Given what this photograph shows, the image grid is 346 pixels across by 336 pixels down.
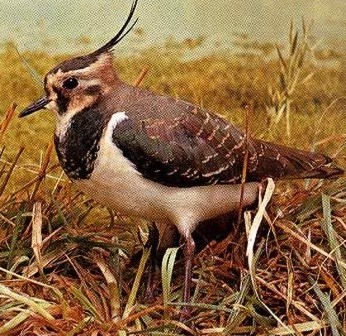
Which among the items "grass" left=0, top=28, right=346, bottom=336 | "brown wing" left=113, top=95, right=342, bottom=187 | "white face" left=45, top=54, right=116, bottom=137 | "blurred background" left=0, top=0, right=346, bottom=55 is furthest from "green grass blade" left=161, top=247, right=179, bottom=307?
"blurred background" left=0, top=0, right=346, bottom=55

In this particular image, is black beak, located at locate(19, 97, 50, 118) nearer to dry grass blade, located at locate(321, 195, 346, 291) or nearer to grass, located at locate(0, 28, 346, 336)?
grass, located at locate(0, 28, 346, 336)

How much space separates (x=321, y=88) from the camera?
2.96 metres

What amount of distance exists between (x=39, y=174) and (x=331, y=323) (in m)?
0.55

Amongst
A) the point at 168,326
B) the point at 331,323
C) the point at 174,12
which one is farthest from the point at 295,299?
the point at 174,12

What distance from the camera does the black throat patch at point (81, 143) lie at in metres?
1.71

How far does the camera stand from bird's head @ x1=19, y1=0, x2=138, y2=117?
5.74 feet

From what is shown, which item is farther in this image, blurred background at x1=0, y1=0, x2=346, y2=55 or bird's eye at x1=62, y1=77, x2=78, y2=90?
blurred background at x1=0, y1=0, x2=346, y2=55

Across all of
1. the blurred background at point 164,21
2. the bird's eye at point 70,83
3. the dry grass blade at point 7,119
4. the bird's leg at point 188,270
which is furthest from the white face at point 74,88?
the blurred background at point 164,21

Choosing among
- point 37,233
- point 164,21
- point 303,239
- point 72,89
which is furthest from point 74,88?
point 164,21

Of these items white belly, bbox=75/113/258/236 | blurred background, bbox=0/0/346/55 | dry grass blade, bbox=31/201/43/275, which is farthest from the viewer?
blurred background, bbox=0/0/346/55

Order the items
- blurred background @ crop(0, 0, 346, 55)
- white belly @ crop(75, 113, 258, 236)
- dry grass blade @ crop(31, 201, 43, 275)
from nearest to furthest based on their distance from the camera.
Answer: white belly @ crop(75, 113, 258, 236), dry grass blade @ crop(31, 201, 43, 275), blurred background @ crop(0, 0, 346, 55)

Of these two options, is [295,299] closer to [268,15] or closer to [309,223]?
[309,223]

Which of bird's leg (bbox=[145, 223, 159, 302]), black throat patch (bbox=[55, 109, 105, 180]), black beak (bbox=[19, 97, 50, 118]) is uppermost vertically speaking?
black beak (bbox=[19, 97, 50, 118])

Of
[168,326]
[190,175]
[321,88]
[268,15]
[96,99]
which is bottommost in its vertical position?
[321,88]
